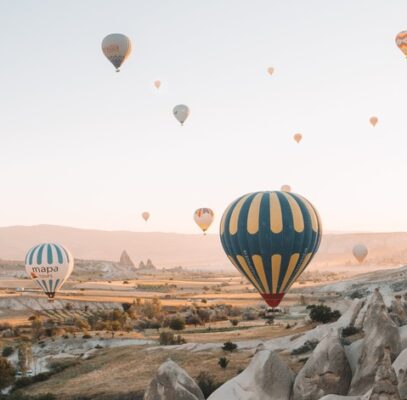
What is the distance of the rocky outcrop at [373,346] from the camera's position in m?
21.9

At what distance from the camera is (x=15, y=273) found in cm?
15275

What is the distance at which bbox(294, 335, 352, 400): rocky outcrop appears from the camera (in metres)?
22.6

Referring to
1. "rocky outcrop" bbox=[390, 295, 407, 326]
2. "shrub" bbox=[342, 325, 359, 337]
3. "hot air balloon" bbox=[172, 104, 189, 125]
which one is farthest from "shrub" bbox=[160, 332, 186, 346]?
"hot air balloon" bbox=[172, 104, 189, 125]

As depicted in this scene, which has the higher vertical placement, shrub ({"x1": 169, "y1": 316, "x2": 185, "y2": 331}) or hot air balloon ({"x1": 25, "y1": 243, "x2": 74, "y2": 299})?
hot air balloon ({"x1": 25, "y1": 243, "x2": 74, "y2": 299})

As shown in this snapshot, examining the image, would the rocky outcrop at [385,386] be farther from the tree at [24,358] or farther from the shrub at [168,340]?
the tree at [24,358]

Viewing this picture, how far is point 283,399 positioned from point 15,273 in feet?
459

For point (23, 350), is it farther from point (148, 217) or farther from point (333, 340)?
point (148, 217)

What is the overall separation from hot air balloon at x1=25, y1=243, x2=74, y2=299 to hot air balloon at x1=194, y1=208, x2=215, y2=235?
26794 mm

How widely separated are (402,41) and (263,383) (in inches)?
2160

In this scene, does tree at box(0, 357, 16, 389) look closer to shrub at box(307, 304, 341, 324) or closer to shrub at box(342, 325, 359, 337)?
shrub at box(342, 325, 359, 337)

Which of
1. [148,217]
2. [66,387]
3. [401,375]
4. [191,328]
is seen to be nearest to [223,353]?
[66,387]

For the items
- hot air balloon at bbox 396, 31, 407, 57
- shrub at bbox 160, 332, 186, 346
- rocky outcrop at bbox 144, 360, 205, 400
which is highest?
hot air balloon at bbox 396, 31, 407, 57

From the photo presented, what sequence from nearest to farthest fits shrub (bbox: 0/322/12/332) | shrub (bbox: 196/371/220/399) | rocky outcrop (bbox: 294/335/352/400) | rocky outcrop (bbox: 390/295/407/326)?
rocky outcrop (bbox: 294/335/352/400), shrub (bbox: 196/371/220/399), rocky outcrop (bbox: 390/295/407/326), shrub (bbox: 0/322/12/332)

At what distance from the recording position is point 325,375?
22.8 metres
